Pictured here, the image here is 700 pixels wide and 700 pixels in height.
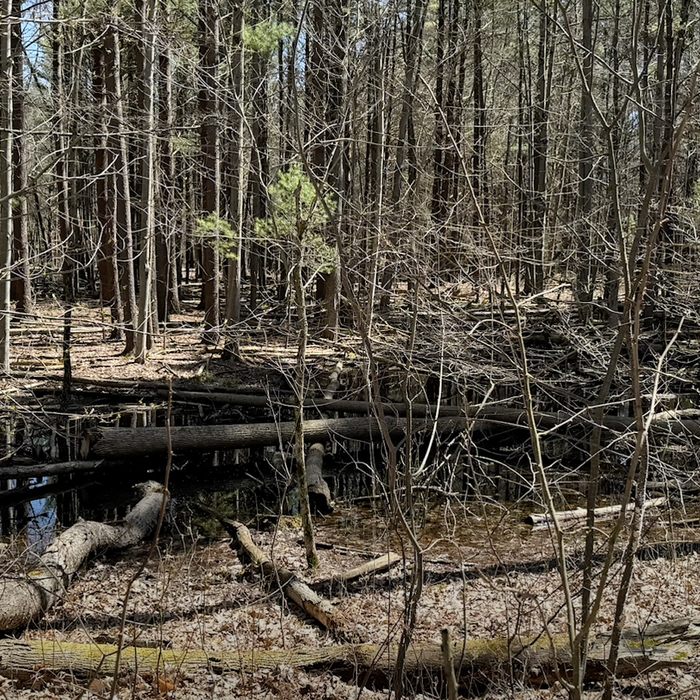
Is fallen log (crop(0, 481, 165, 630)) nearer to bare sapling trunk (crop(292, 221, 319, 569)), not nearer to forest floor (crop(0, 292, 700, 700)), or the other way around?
forest floor (crop(0, 292, 700, 700))

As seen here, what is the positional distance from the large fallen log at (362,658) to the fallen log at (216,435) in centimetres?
510

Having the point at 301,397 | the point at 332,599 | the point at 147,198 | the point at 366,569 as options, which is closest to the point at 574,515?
the point at 366,569

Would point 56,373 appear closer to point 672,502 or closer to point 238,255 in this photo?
point 238,255

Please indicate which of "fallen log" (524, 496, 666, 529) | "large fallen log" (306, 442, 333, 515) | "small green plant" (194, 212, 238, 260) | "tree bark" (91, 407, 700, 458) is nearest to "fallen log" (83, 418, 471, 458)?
"tree bark" (91, 407, 700, 458)

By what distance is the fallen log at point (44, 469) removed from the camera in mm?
9562

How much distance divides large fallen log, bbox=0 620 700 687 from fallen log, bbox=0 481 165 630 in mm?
548

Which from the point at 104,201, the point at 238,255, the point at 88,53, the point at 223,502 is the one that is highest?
the point at 88,53

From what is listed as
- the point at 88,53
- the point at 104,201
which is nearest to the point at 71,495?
the point at 104,201

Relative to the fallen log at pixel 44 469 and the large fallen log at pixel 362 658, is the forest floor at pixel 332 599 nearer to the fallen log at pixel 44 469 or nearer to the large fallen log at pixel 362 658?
the large fallen log at pixel 362 658

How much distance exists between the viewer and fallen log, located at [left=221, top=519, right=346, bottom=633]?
19.6 feet

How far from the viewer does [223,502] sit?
9.83 metres

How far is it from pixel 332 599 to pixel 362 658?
1.60m

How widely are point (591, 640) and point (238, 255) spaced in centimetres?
1294

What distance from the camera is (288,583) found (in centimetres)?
660
